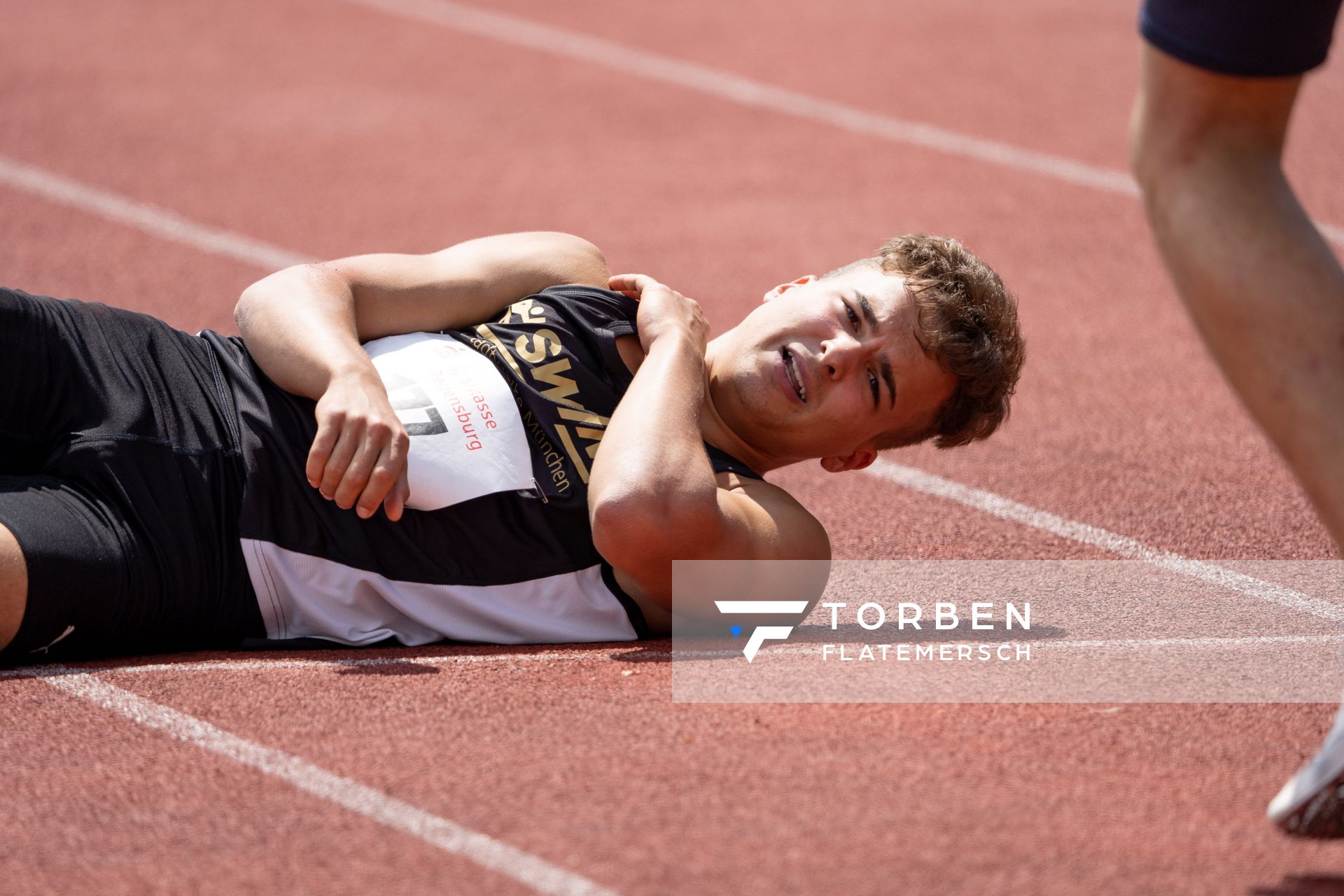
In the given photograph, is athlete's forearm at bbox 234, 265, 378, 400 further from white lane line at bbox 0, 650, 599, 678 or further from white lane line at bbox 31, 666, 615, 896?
white lane line at bbox 31, 666, 615, 896

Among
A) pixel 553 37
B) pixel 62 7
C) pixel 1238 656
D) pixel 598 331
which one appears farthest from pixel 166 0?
pixel 1238 656

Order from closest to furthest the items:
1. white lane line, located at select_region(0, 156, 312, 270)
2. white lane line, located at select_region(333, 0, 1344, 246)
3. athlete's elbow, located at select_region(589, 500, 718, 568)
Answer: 1. athlete's elbow, located at select_region(589, 500, 718, 568)
2. white lane line, located at select_region(0, 156, 312, 270)
3. white lane line, located at select_region(333, 0, 1344, 246)

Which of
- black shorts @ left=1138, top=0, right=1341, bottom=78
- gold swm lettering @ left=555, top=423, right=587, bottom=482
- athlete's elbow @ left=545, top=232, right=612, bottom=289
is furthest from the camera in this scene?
athlete's elbow @ left=545, top=232, right=612, bottom=289

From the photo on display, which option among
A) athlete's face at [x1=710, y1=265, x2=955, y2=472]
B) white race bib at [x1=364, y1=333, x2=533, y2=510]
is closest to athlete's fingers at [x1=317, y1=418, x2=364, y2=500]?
white race bib at [x1=364, y1=333, x2=533, y2=510]

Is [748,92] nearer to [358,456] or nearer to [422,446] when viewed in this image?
[422,446]

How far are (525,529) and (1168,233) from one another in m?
1.44

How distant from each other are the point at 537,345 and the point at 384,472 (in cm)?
56

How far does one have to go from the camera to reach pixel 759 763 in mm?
2521

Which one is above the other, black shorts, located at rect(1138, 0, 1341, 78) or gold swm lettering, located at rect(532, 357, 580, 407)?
black shorts, located at rect(1138, 0, 1341, 78)

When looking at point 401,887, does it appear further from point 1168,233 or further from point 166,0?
point 166,0

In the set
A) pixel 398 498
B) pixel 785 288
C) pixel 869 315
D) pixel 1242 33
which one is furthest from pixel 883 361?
pixel 1242 33

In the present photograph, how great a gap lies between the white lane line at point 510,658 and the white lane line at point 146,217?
3.47 meters

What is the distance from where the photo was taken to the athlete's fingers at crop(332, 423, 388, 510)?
9.48ft

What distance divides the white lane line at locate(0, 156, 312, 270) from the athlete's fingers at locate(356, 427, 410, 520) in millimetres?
3561
